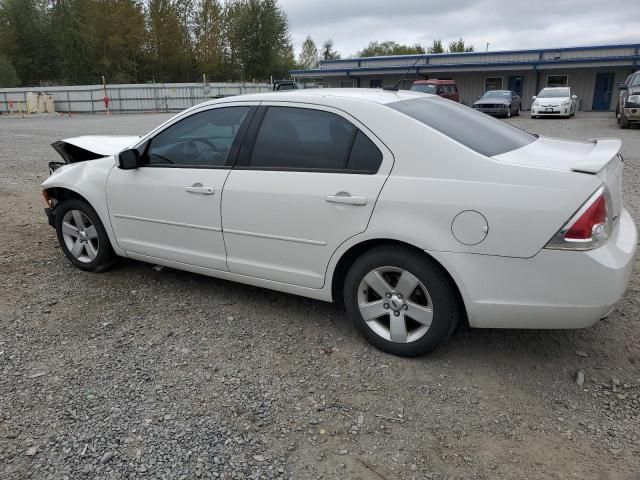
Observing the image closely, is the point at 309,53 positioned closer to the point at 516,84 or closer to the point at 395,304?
the point at 516,84

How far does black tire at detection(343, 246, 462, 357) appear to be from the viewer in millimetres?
3059

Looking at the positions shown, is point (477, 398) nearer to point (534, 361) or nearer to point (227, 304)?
point (534, 361)

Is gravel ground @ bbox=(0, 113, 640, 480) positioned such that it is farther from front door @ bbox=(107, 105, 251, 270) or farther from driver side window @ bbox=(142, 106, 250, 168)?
driver side window @ bbox=(142, 106, 250, 168)

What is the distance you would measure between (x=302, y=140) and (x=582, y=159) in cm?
172

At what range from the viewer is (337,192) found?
3283 mm

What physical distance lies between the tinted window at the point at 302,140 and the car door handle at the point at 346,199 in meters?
0.20

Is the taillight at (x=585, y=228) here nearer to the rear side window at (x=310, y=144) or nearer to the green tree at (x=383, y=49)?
the rear side window at (x=310, y=144)

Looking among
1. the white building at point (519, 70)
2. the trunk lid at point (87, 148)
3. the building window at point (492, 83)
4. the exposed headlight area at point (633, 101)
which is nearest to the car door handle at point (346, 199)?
the trunk lid at point (87, 148)

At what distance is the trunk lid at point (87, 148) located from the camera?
508cm

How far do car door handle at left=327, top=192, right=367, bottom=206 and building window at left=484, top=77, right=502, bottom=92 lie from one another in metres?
36.6

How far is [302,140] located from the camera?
141 inches

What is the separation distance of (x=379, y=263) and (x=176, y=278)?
230 cm

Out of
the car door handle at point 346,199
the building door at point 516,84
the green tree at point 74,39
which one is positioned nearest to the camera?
the car door handle at point 346,199

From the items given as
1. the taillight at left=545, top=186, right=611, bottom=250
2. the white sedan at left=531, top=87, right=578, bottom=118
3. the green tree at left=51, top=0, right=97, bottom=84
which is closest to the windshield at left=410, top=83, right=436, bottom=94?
the white sedan at left=531, top=87, right=578, bottom=118
